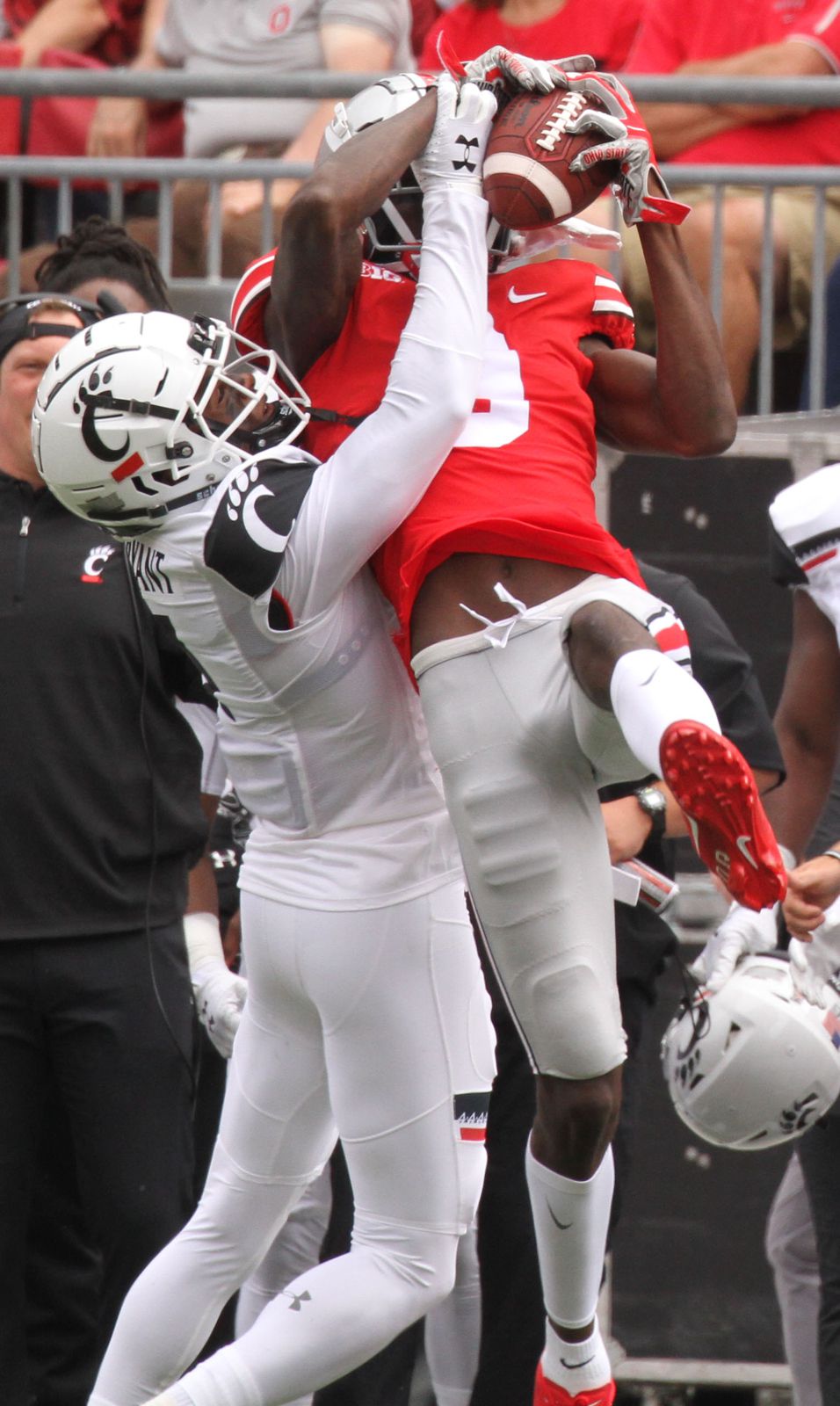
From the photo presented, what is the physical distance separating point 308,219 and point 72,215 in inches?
135

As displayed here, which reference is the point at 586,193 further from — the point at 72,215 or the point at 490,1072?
the point at 72,215

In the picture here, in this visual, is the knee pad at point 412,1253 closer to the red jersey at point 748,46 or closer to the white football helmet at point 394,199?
the white football helmet at point 394,199

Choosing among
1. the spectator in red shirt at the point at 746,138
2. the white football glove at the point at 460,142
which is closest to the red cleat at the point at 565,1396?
the white football glove at the point at 460,142

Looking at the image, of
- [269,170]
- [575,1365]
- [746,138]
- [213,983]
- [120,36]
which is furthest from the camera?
[120,36]

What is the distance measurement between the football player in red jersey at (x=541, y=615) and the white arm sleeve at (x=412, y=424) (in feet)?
0.30

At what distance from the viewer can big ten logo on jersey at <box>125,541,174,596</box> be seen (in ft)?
10.2

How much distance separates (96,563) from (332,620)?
1.12 m

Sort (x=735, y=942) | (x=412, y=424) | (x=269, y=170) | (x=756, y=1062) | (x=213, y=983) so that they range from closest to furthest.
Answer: (x=412, y=424)
(x=756, y=1062)
(x=735, y=942)
(x=213, y=983)
(x=269, y=170)

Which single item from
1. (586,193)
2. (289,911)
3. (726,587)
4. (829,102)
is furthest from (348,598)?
(829,102)

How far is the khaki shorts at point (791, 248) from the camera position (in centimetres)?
545

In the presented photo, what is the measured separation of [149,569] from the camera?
124 inches

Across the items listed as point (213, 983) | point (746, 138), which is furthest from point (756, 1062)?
point (746, 138)

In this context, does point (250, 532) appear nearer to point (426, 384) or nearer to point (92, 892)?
point (426, 384)

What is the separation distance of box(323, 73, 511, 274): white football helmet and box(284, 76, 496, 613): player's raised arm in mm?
113
